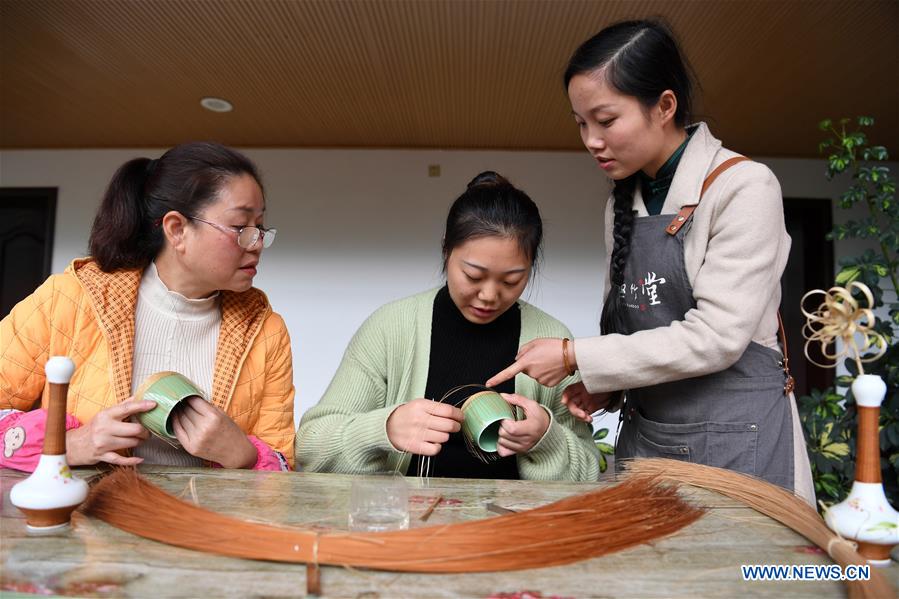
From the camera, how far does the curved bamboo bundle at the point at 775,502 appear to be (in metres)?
0.73

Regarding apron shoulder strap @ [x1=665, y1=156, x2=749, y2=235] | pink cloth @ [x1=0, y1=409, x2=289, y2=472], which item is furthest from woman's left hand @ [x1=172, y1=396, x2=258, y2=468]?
apron shoulder strap @ [x1=665, y1=156, x2=749, y2=235]

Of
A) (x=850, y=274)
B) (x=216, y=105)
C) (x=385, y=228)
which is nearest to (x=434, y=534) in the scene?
(x=850, y=274)

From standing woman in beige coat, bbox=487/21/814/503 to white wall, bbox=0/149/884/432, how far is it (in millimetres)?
3258

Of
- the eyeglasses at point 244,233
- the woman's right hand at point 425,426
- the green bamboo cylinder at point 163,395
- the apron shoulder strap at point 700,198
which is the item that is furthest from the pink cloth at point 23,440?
the apron shoulder strap at point 700,198

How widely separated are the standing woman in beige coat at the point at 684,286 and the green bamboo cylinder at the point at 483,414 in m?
0.10

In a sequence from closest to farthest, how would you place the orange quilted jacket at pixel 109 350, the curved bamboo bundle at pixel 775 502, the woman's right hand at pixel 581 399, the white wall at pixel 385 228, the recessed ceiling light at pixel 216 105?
the curved bamboo bundle at pixel 775 502 → the orange quilted jacket at pixel 109 350 → the woman's right hand at pixel 581 399 → the recessed ceiling light at pixel 216 105 → the white wall at pixel 385 228

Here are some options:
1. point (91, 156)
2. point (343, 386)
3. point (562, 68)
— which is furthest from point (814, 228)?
point (91, 156)

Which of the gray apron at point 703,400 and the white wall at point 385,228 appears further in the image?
the white wall at point 385,228

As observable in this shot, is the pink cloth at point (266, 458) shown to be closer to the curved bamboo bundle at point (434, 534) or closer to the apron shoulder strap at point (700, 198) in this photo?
the curved bamboo bundle at point (434, 534)

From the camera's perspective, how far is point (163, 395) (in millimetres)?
1119

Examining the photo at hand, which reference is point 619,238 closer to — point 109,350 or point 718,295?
point 718,295

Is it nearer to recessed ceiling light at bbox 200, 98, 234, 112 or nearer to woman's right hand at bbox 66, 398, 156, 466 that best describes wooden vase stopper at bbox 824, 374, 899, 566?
woman's right hand at bbox 66, 398, 156, 466

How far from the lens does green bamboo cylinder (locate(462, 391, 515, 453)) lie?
119 cm

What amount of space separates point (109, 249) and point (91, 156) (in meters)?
4.13
